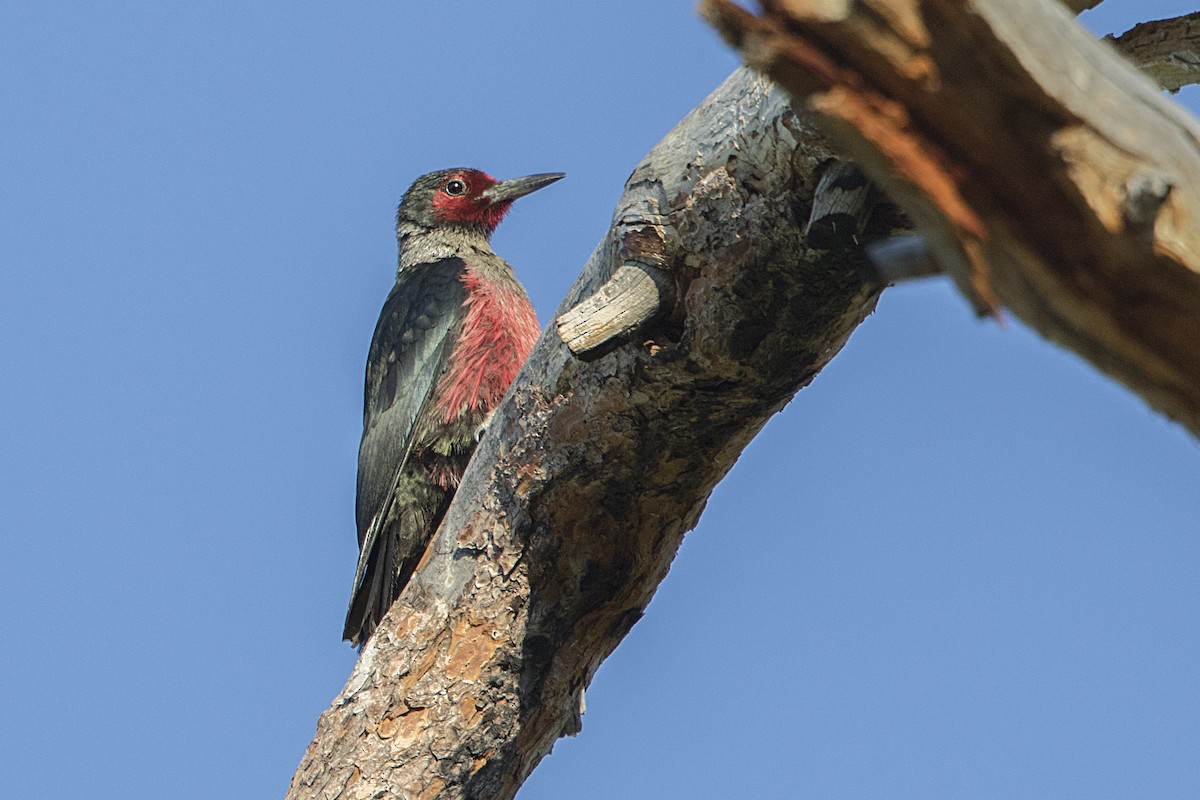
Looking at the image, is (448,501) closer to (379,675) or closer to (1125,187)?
(379,675)

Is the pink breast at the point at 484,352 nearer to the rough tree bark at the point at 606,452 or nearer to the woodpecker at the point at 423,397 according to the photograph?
the woodpecker at the point at 423,397

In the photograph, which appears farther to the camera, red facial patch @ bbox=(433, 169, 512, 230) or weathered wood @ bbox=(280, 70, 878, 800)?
red facial patch @ bbox=(433, 169, 512, 230)

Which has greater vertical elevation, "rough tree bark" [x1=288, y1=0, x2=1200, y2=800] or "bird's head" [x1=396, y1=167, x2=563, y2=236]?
"bird's head" [x1=396, y1=167, x2=563, y2=236]

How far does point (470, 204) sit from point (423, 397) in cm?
194

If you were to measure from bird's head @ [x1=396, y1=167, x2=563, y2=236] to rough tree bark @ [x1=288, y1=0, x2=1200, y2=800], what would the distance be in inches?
145

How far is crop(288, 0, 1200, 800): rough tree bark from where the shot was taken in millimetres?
3562

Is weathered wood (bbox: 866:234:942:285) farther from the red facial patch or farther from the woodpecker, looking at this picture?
the red facial patch

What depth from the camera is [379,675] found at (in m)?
4.39

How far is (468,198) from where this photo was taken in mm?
7969

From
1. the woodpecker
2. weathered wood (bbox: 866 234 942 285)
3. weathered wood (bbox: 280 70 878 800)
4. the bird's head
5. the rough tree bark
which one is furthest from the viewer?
the bird's head

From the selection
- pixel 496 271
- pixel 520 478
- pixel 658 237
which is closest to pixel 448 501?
pixel 496 271

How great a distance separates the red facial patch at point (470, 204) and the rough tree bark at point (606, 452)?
368 cm

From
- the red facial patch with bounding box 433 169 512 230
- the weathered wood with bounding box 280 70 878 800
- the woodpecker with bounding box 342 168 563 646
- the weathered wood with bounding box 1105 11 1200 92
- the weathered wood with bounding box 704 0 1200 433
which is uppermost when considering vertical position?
the red facial patch with bounding box 433 169 512 230

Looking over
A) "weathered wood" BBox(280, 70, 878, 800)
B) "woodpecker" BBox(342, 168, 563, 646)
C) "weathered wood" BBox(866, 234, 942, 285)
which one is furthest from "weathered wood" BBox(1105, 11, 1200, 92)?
"woodpecker" BBox(342, 168, 563, 646)
